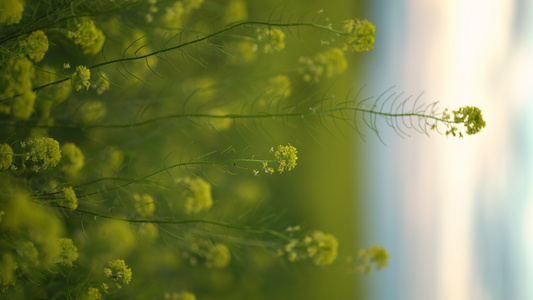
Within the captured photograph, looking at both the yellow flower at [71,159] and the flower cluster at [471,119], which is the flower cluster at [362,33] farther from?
the yellow flower at [71,159]

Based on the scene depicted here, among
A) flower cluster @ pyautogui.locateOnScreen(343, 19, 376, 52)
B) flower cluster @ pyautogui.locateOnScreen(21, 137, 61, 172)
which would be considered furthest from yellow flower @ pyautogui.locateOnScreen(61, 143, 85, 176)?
flower cluster @ pyautogui.locateOnScreen(343, 19, 376, 52)

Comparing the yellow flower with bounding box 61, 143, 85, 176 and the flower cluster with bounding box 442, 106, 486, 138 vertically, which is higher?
the flower cluster with bounding box 442, 106, 486, 138

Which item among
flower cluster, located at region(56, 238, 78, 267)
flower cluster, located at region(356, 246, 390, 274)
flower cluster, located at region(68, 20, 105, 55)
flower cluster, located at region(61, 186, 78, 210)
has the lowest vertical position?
flower cluster, located at region(56, 238, 78, 267)

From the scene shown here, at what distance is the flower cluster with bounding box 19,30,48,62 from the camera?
66cm

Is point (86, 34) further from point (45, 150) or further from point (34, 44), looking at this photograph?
point (45, 150)

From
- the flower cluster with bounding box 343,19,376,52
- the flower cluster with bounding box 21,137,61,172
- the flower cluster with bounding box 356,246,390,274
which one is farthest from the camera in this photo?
the flower cluster with bounding box 356,246,390,274

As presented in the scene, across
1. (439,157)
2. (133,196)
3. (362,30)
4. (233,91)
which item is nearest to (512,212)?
(439,157)

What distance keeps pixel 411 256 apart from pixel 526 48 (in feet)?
2.97

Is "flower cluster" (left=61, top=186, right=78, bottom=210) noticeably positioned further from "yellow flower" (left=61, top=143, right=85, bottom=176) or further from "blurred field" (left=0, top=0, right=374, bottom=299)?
"yellow flower" (left=61, top=143, right=85, bottom=176)

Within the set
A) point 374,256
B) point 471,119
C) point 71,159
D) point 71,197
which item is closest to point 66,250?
point 71,197

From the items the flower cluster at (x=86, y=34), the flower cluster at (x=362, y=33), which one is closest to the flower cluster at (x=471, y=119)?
the flower cluster at (x=362, y=33)

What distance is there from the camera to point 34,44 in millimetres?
663

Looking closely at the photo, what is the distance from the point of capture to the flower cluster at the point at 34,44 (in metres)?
0.66

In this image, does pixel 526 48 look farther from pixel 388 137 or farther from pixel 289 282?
pixel 289 282
